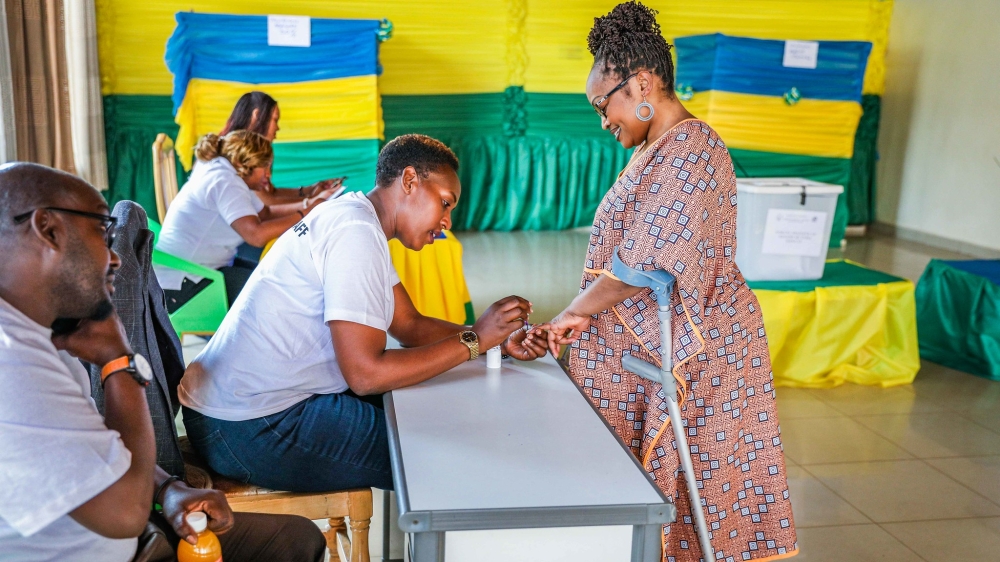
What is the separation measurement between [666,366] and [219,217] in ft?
8.12

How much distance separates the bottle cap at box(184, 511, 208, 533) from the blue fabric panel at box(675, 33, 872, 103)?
20.8 feet

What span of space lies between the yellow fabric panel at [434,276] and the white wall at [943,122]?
17.1 ft

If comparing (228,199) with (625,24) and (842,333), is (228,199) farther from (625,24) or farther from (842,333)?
(842,333)

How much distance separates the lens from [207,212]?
145 inches

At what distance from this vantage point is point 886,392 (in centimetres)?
409

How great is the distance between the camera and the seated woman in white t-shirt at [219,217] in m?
3.63

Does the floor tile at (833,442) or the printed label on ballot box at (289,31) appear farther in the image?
the printed label on ballot box at (289,31)

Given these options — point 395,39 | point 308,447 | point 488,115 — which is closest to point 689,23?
point 488,115

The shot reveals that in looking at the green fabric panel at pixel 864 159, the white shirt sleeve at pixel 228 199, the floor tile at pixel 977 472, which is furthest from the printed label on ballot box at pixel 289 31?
the green fabric panel at pixel 864 159

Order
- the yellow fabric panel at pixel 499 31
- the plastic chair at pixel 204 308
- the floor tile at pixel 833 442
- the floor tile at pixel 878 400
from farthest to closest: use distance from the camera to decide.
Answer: the yellow fabric panel at pixel 499 31 → the floor tile at pixel 878 400 → the plastic chair at pixel 204 308 → the floor tile at pixel 833 442

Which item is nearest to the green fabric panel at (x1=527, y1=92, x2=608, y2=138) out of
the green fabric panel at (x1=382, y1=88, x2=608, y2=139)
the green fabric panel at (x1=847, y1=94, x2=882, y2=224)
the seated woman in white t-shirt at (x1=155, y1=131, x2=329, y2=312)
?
the green fabric panel at (x1=382, y1=88, x2=608, y2=139)

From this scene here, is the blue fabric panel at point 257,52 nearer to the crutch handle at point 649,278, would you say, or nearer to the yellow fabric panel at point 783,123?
the yellow fabric panel at point 783,123

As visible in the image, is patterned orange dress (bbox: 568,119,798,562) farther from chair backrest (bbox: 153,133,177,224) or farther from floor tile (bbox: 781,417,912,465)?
chair backrest (bbox: 153,133,177,224)

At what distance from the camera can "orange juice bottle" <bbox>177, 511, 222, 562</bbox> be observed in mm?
1387
